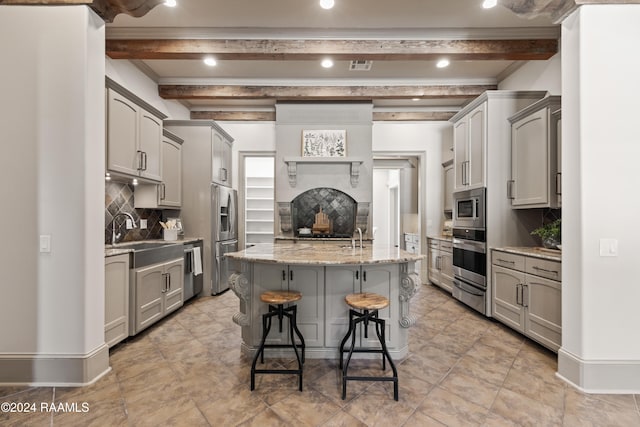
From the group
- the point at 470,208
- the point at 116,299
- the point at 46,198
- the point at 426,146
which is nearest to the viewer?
the point at 46,198

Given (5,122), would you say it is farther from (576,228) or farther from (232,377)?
(576,228)

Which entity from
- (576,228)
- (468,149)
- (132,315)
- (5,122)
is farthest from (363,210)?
(5,122)

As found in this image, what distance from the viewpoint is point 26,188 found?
2094 millimetres

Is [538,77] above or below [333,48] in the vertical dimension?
below

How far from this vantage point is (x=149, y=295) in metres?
3.09

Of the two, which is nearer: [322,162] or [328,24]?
[328,24]

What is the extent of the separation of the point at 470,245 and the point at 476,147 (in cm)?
126

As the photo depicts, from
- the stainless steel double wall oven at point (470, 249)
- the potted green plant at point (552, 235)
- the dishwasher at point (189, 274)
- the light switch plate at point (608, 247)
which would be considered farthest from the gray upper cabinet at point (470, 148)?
the dishwasher at point (189, 274)

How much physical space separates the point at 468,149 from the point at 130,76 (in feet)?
15.0

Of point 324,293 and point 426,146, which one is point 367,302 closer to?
point 324,293

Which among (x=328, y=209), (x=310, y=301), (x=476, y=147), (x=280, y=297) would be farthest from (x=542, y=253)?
(x=328, y=209)

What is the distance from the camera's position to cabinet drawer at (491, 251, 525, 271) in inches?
117

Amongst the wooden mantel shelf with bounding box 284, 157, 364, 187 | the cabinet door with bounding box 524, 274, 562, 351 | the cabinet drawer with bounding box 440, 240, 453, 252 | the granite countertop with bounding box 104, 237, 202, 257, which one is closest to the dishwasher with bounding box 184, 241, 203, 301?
the granite countertop with bounding box 104, 237, 202, 257

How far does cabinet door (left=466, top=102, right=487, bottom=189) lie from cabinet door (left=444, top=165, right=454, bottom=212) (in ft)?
3.99
